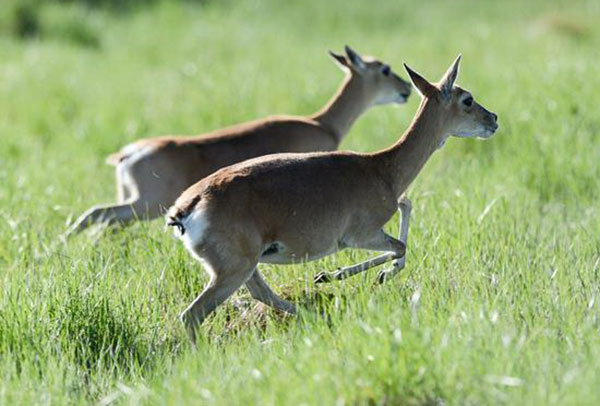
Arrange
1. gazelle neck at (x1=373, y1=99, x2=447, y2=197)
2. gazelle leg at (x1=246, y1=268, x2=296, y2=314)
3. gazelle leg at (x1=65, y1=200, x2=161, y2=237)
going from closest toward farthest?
gazelle leg at (x1=246, y1=268, x2=296, y2=314) → gazelle neck at (x1=373, y1=99, x2=447, y2=197) → gazelle leg at (x1=65, y1=200, x2=161, y2=237)

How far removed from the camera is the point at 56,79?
520 inches

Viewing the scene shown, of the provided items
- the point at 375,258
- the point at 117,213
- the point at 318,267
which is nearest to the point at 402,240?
the point at 375,258

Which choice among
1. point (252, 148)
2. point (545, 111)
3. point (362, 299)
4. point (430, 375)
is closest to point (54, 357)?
point (362, 299)

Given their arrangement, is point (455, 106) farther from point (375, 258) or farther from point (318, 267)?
point (318, 267)

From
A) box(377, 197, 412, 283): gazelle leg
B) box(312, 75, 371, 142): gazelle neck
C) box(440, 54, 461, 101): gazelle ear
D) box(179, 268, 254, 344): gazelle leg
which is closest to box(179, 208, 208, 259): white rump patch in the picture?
box(179, 268, 254, 344): gazelle leg

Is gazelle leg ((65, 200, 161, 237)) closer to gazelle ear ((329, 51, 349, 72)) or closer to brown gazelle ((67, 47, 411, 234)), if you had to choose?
brown gazelle ((67, 47, 411, 234))

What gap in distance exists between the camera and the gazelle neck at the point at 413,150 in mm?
6082

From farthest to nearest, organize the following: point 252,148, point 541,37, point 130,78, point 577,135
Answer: point 541,37, point 130,78, point 577,135, point 252,148

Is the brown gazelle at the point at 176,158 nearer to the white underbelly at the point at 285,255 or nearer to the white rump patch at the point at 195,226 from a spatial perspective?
the white underbelly at the point at 285,255

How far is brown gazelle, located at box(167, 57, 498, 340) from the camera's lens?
5.20 m

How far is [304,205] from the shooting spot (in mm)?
5570

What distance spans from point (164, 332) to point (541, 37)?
11.1 meters

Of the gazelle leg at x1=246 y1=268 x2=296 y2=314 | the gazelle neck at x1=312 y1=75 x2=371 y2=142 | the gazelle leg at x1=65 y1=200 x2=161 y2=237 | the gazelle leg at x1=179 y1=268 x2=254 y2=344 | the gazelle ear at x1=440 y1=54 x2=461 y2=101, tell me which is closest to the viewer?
the gazelle leg at x1=179 y1=268 x2=254 y2=344

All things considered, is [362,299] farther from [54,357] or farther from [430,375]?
[54,357]
